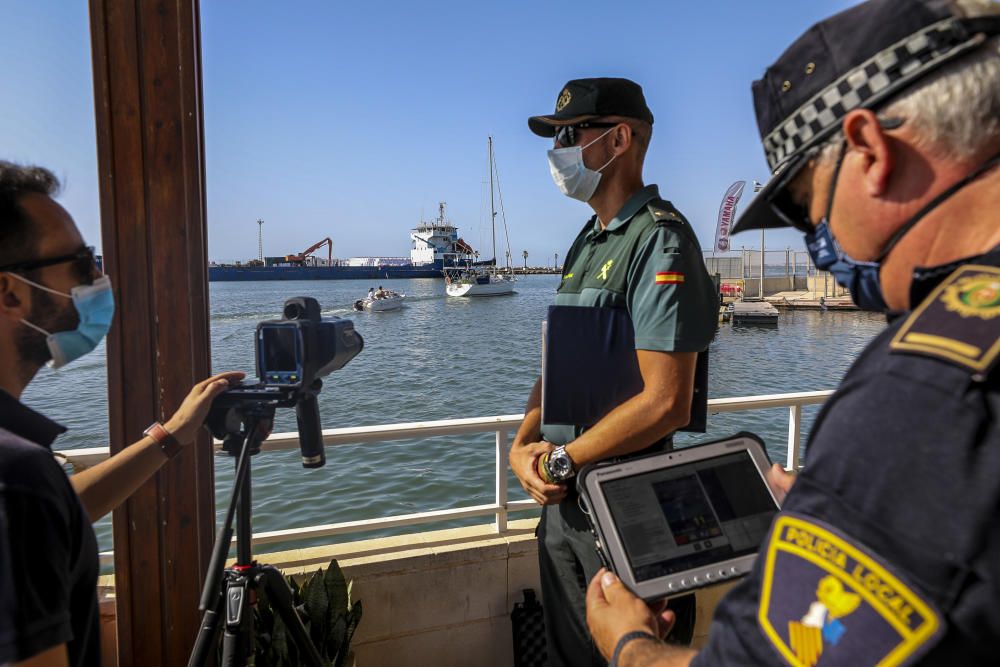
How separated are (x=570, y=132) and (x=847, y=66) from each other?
1243 mm

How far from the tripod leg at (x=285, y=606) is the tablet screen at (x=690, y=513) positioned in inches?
36.8

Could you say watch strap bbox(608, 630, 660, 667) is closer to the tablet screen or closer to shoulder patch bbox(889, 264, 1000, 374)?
the tablet screen

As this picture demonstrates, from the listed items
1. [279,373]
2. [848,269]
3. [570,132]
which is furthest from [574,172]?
[848,269]

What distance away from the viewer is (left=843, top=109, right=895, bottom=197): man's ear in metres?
0.69

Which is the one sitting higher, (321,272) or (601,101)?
(321,272)

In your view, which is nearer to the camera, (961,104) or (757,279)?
(961,104)

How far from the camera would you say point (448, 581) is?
7.89ft

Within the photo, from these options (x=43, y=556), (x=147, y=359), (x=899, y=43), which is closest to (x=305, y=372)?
(x=147, y=359)

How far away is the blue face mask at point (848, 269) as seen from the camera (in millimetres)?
813

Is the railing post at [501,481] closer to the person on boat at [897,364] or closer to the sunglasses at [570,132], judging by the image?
the sunglasses at [570,132]

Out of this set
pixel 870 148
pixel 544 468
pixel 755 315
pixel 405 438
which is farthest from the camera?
pixel 755 315

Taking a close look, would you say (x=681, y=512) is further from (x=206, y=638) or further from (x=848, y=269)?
(x=206, y=638)

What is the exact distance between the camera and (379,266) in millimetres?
91625

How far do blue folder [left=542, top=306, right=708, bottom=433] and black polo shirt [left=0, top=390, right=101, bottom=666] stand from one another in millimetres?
1080
